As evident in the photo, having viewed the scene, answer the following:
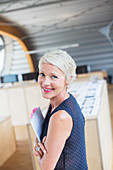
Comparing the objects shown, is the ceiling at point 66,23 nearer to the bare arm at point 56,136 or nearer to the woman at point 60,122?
the woman at point 60,122

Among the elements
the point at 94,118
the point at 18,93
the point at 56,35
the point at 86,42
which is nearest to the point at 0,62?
the point at 56,35

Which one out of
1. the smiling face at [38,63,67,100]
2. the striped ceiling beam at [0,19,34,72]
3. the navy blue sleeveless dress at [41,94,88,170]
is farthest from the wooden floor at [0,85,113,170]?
the striped ceiling beam at [0,19,34,72]

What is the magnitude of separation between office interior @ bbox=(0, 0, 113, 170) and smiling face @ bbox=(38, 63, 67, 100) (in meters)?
0.23

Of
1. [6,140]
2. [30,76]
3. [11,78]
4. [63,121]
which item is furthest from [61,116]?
[11,78]

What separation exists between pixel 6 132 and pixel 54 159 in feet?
9.88

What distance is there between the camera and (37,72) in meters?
6.76

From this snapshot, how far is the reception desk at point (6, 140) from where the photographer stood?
144 inches

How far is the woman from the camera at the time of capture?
1.02m

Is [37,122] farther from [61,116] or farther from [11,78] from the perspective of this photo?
[11,78]

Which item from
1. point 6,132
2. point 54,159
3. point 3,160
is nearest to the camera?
point 54,159

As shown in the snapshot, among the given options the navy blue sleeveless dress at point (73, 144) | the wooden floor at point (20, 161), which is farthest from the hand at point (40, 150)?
the wooden floor at point (20, 161)

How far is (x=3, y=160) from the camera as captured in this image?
3.62 metres

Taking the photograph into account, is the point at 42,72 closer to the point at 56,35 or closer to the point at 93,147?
the point at 93,147

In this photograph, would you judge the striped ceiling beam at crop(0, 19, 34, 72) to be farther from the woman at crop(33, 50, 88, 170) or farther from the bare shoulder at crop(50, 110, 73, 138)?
the bare shoulder at crop(50, 110, 73, 138)
